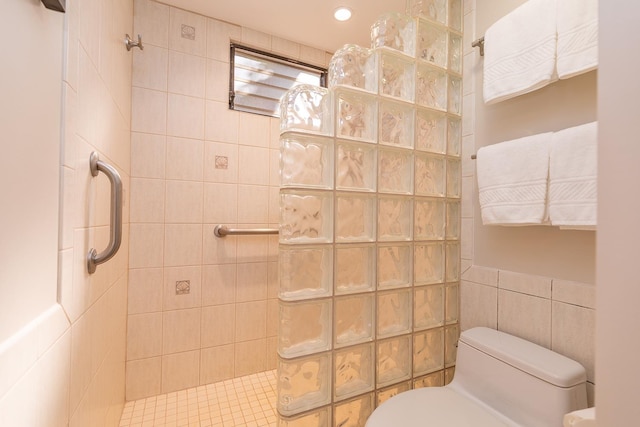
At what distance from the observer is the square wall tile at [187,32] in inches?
68.0

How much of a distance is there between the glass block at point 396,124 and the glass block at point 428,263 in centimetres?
46

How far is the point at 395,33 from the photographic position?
122cm

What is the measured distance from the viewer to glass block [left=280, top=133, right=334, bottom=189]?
3.31 ft

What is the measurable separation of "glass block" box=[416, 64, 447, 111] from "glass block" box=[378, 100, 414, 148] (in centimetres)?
8

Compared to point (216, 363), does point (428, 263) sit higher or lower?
higher

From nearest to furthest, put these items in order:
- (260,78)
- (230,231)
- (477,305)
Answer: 1. (477,305)
2. (230,231)
3. (260,78)

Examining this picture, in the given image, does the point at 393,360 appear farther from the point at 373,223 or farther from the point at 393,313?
the point at 373,223

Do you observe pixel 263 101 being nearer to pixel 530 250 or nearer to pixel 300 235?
pixel 300 235

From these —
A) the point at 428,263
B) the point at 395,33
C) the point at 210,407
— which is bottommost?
the point at 210,407

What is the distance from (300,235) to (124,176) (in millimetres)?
1117

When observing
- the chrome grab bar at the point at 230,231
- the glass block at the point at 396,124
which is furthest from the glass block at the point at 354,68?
the chrome grab bar at the point at 230,231

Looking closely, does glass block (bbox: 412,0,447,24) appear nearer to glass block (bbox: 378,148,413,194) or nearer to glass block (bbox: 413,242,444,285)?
glass block (bbox: 378,148,413,194)

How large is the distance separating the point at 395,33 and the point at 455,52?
38cm

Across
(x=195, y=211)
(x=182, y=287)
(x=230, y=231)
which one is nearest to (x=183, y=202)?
(x=195, y=211)
